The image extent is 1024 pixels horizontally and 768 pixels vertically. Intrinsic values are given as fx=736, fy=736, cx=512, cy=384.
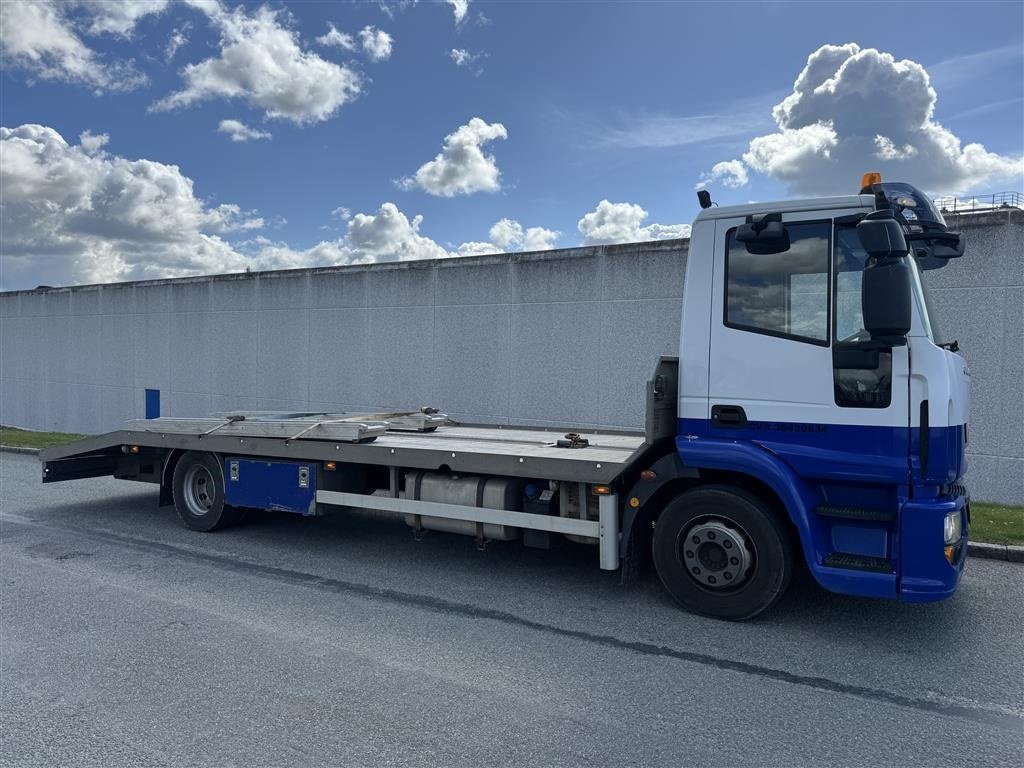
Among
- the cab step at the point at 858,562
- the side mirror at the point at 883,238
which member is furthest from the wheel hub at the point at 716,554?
the side mirror at the point at 883,238

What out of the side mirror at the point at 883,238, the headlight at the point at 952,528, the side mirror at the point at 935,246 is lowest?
the headlight at the point at 952,528

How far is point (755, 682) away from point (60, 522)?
773 centimetres

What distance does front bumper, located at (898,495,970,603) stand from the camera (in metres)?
4.38

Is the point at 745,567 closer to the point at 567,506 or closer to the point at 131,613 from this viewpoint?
the point at 567,506

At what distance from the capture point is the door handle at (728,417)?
16.5ft

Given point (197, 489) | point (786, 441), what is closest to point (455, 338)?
point (197, 489)

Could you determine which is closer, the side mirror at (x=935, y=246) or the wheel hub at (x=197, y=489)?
the side mirror at (x=935, y=246)

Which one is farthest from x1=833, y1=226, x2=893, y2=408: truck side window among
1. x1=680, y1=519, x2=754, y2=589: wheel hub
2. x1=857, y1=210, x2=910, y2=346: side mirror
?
x1=680, y1=519, x2=754, y2=589: wheel hub

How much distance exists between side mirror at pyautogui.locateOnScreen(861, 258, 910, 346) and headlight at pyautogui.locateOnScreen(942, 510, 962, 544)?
1.16 meters

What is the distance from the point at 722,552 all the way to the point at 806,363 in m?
1.39

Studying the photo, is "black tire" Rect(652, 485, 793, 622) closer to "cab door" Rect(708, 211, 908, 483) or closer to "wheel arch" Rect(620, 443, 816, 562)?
"wheel arch" Rect(620, 443, 816, 562)

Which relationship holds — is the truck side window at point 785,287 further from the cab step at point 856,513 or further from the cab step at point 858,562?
the cab step at point 858,562

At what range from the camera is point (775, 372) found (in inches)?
193

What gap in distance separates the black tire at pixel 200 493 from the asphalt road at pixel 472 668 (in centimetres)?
102
